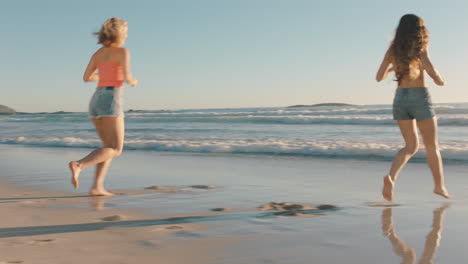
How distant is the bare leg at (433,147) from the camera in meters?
3.80

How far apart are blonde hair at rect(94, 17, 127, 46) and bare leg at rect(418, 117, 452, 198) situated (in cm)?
275

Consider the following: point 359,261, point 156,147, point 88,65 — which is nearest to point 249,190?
point 88,65

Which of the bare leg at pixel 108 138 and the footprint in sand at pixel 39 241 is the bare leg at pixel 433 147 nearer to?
the bare leg at pixel 108 138

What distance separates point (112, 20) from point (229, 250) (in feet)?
8.29

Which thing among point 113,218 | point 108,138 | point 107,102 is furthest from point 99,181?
point 113,218

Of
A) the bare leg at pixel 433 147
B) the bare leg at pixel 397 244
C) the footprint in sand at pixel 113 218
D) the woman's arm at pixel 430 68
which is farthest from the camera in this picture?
the bare leg at pixel 433 147

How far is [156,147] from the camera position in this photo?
9633 mm

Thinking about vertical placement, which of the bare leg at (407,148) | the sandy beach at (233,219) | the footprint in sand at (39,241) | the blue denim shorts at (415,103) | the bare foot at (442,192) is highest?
the blue denim shorts at (415,103)

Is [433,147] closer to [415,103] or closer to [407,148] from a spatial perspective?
[407,148]

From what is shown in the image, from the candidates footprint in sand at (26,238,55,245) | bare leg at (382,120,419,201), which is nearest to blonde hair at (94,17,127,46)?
footprint in sand at (26,238,55,245)

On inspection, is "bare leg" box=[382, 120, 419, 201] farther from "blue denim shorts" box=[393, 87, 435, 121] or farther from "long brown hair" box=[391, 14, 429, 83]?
"long brown hair" box=[391, 14, 429, 83]

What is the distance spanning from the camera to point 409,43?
3672 mm

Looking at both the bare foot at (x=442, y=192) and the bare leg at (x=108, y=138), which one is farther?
the bare leg at (x=108, y=138)

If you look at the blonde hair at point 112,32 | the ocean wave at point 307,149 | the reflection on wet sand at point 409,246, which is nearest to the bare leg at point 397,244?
the reflection on wet sand at point 409,246
